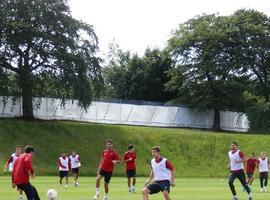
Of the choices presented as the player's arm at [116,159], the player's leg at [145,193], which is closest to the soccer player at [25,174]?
the player's leg at [145,193]

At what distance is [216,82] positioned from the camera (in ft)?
266

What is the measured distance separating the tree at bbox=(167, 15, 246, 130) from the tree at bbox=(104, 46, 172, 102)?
13.7 ft

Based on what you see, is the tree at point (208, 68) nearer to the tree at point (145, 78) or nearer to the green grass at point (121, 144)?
the tree at point (145, 78)

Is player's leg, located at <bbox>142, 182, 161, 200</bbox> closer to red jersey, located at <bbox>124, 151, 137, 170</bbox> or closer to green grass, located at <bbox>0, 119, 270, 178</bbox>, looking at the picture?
red jersey, located at <bbox>124, 151, 137, 170</bbox>

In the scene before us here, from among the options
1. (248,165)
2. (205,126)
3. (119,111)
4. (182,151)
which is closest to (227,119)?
(205,126)

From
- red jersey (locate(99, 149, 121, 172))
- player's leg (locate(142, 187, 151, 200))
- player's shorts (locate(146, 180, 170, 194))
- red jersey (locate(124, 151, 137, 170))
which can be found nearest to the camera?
player's leg (locate(142, 187, 151, 200))

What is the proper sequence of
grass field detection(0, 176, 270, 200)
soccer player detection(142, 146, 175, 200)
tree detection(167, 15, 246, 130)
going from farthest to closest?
tree detection(167, 15, 246, 130) < grass field detection(0, 176, 270, 200) < soccer player detection(142, 146, 175, 200)

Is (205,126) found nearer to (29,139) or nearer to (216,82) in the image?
(216,82)

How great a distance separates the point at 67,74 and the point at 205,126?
31.4m

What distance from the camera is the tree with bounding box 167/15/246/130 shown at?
80875mm

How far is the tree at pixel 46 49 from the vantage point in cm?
5866

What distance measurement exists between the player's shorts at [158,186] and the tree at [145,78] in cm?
6935

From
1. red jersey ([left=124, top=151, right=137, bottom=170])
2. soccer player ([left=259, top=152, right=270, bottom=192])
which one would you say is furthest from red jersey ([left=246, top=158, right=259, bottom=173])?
red jersey ([left=124, top=151, right=137, bottom=170])

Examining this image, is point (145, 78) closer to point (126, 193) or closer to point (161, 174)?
point (126, 193)
